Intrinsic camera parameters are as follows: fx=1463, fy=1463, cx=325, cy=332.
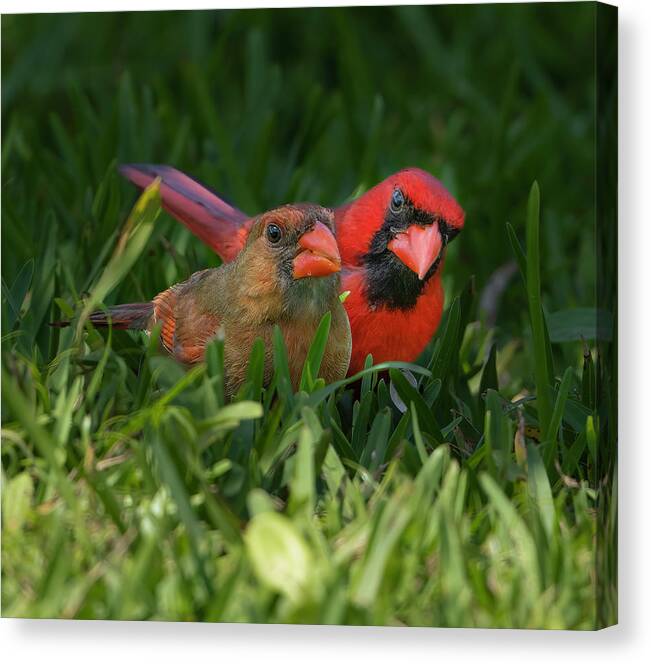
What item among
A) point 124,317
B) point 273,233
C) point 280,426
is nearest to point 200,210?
point 124,317

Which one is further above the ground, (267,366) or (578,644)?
(267,366)

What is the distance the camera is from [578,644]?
302 centimetres

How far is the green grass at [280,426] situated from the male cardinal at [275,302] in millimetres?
70

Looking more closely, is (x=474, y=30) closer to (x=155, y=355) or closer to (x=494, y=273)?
(x=494, y=273)

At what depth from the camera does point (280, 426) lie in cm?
331

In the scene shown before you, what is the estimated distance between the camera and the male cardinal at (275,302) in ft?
10.9

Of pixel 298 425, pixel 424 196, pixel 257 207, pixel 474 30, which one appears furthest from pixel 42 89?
pixel 298 425

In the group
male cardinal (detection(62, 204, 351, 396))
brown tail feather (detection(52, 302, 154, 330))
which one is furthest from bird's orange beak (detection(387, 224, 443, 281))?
brown tail feather (detection(52, 302, 154, 330))

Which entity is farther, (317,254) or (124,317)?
(124,317)

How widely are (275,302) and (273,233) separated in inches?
6.3

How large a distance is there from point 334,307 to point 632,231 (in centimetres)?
70

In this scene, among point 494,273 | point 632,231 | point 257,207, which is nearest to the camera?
point 632,231

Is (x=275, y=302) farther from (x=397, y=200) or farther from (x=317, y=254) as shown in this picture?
(x=397, y=200)

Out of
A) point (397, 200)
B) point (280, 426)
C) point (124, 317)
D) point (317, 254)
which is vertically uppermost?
point (397, 200)
